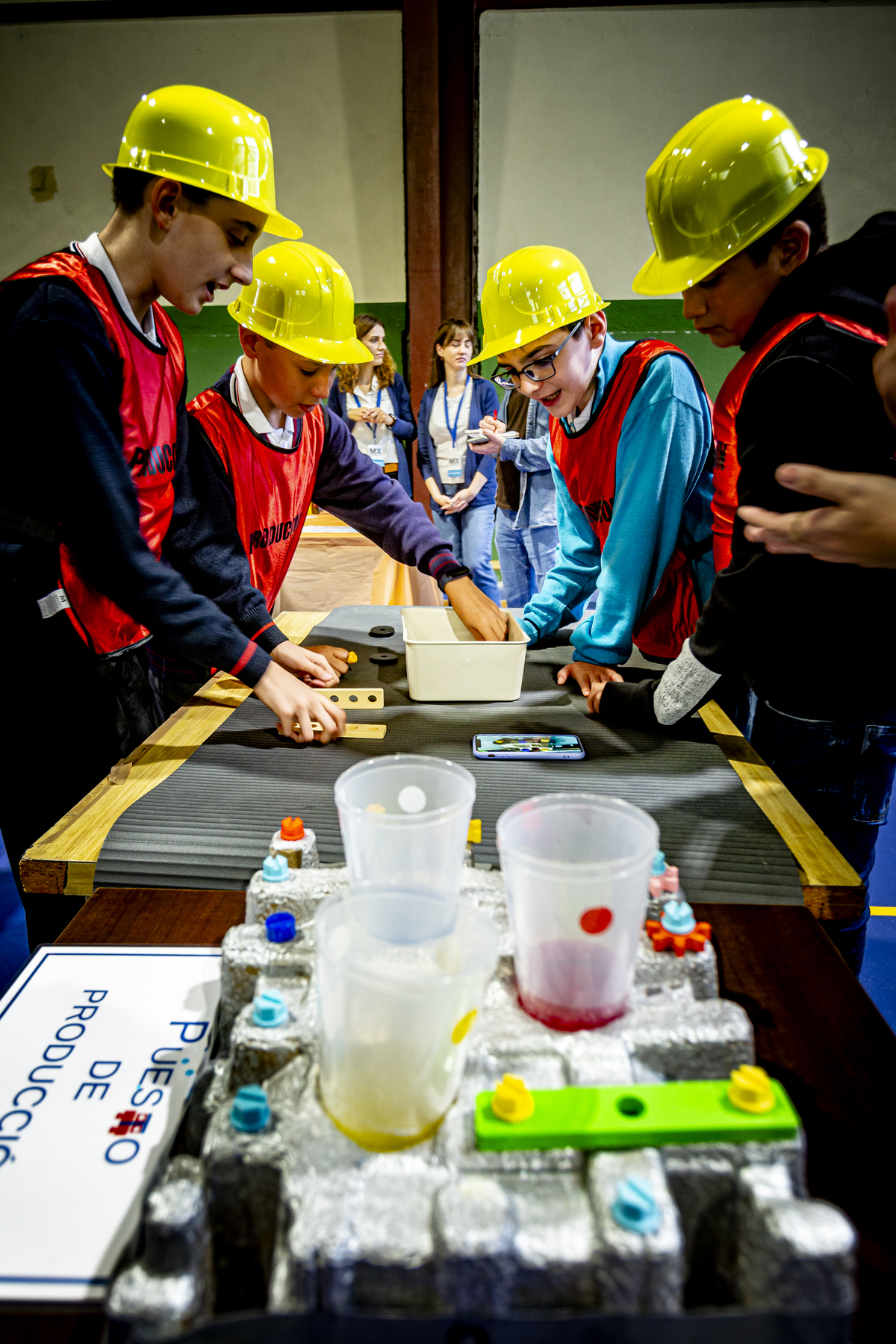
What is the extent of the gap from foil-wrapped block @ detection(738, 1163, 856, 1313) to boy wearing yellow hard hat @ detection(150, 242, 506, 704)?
1.19 metres

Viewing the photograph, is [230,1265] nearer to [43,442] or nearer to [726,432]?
[43,442]

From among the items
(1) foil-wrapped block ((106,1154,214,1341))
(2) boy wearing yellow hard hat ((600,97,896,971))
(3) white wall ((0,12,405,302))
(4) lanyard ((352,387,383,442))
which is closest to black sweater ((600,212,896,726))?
(2) boy wearing yellow hard hat ((600,97,896,971))

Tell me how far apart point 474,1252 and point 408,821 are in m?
0.30

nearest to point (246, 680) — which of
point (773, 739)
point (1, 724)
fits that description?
point (1, 724)

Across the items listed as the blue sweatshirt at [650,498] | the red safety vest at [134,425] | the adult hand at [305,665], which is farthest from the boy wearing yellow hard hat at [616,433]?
the red safety vest at [134,425]

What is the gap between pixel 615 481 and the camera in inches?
63.6

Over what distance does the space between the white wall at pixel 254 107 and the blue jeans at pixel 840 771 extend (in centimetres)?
552

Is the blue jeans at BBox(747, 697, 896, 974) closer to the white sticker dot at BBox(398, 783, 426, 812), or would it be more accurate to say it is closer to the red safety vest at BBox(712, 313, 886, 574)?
the red safety vest at BBox(712, 313, 886, 574)

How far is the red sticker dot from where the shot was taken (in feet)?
1.84

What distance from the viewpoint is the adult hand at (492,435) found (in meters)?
3.60

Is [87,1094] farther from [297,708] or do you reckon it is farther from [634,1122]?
[297,708]

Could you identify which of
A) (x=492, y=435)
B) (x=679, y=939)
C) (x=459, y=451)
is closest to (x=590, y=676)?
(x=679, y=939)

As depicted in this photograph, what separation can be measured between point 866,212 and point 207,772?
6271mm

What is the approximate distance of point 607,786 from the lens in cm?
114
